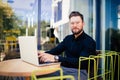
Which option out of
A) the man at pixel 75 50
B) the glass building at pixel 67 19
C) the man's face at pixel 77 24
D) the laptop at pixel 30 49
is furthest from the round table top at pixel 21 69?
the glass building at pixel 67 19

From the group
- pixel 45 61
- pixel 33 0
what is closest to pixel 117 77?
pixel 45 61

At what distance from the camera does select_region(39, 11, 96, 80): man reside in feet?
7.96

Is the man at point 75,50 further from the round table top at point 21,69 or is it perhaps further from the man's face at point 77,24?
the round table top at point 21,69

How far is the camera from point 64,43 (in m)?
2.96

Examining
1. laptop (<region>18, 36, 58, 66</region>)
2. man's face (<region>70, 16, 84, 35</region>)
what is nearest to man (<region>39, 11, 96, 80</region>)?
man's face (<region>70, 16, 84, 35</region>)

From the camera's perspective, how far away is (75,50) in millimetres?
2697

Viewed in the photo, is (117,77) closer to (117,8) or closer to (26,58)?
(117,8)

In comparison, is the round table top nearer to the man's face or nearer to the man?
the man

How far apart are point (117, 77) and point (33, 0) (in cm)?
294

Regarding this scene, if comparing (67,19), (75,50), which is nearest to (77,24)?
(75,50)

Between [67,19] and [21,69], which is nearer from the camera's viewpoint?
[21,69]

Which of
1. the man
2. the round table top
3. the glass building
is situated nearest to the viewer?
the round table top

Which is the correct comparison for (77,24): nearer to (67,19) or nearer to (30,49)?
(30,49)

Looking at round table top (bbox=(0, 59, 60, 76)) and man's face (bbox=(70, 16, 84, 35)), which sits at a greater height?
man's face (bbox=(70, 16, 84, 35))
